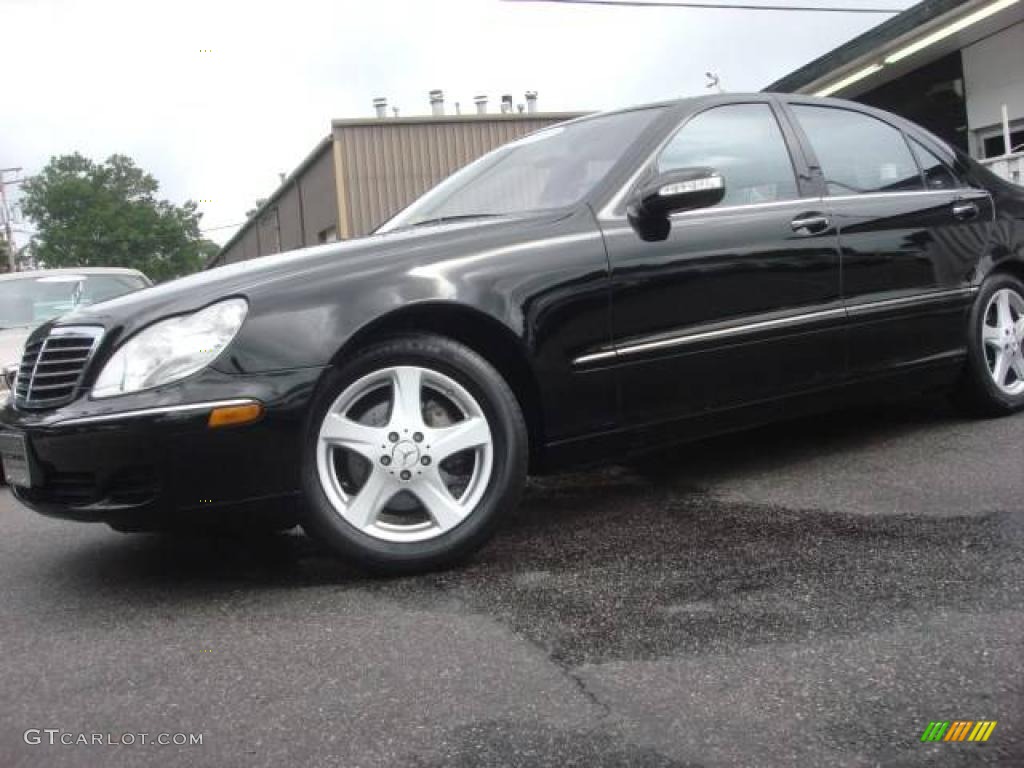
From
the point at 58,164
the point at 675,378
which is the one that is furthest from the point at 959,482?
the point at 58,164

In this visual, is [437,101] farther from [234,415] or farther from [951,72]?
[234,415]

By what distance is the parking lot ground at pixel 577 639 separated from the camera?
1.99 metres

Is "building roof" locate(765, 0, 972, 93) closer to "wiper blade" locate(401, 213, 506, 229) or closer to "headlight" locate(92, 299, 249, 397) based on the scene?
"wiper blade" locate(401, 213, 506, 229)

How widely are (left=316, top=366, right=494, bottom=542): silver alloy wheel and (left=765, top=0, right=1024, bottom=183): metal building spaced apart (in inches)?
340

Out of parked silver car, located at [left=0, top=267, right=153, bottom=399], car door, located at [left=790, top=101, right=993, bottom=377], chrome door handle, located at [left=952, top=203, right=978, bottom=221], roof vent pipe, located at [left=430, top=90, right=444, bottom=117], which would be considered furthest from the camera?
roof vent pipe, located at [left=430, top=90, right=444, bottom=117]

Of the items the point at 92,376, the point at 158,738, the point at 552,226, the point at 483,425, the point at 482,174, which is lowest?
the point at 158,738

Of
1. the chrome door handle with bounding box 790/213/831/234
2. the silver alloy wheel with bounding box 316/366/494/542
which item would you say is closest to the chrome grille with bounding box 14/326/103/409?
the silver alloy wheel with bounding box 316/366/494/542

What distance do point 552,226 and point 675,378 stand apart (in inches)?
27.2

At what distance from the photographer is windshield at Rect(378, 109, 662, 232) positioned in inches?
148

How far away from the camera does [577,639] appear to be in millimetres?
2490

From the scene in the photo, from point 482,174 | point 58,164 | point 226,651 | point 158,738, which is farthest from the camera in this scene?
point 58,164

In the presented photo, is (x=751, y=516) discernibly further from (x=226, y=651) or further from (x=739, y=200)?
(x=226, y=651)

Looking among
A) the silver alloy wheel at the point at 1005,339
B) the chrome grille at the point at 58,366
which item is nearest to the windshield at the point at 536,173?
the chrome grille at the point at 58,366

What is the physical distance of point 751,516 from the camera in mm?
3568
